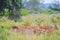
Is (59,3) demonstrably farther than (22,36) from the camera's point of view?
Yes

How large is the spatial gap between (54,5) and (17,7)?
77.1 feet

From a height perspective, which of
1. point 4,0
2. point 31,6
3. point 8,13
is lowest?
point 31,6

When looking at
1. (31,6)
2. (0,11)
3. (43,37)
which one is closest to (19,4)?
(0,11)

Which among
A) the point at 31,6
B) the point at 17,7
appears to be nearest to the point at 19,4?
the point at 17,7

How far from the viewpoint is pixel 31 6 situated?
181 ft

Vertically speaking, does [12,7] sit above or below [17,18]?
above

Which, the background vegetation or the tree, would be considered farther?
the tree

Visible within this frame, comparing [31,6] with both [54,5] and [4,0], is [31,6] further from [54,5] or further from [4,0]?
[4,0]

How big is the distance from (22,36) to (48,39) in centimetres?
98

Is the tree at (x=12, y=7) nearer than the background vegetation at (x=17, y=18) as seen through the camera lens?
No

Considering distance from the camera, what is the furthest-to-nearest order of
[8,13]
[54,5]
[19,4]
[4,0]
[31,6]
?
[31,6]
[54,5]
[8,13]
[19,4]
[4,0]

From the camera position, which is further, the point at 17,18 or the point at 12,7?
the point at 17,18

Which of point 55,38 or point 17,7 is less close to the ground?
point 55,38

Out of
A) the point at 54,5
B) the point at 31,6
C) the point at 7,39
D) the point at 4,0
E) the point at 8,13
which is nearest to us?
the point at 7,39
